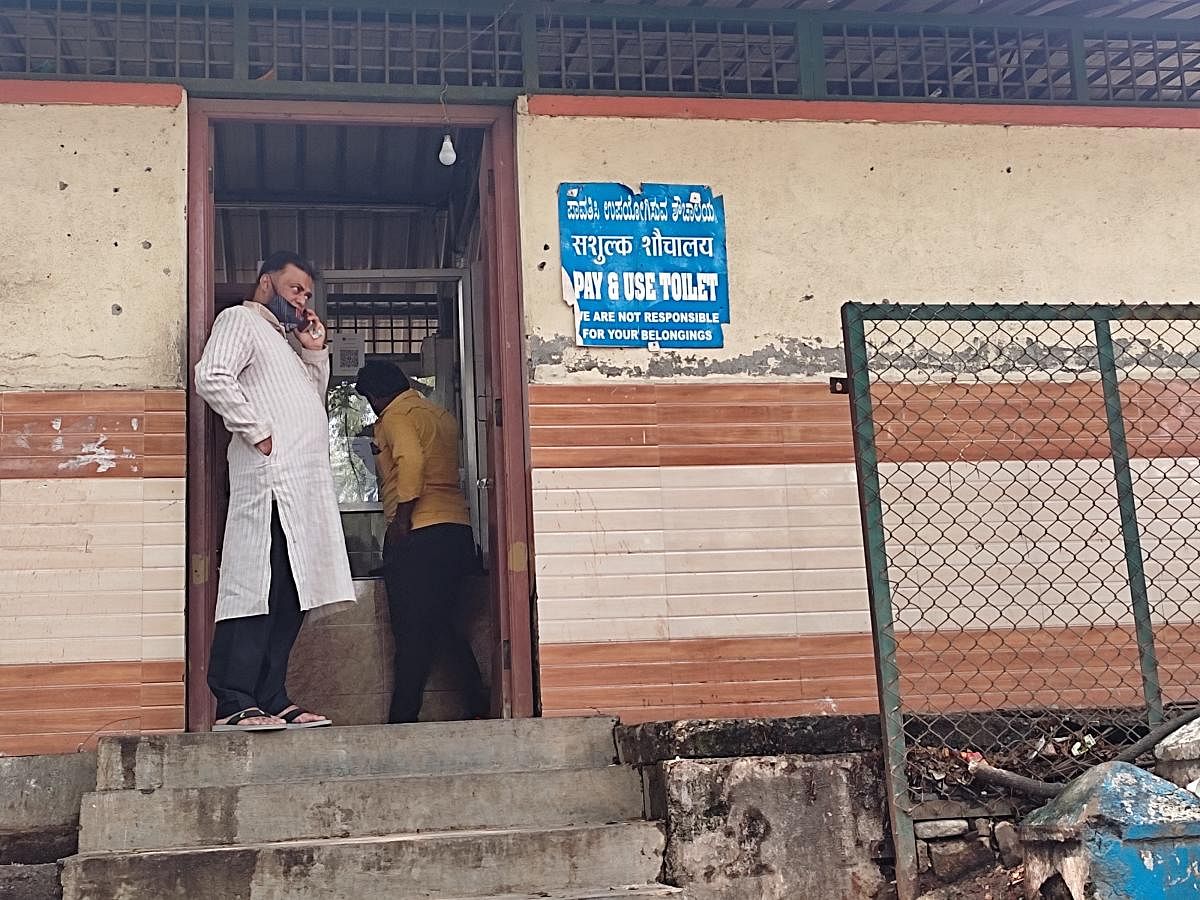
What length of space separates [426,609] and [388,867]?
2.10 m

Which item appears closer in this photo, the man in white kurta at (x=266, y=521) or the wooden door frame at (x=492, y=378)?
the man in white kurta at (x=266, y=521)

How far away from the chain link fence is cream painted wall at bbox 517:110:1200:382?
25 cm

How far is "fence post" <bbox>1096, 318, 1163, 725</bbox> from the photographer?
13.6 ft

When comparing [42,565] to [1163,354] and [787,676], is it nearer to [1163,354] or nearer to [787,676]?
[787,676]

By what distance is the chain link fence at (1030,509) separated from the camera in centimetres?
548

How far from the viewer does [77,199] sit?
5277 mm

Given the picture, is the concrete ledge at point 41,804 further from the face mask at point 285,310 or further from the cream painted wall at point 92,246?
the face mask at point 285,310

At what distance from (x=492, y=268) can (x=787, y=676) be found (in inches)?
82.6

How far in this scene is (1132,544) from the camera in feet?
13.6

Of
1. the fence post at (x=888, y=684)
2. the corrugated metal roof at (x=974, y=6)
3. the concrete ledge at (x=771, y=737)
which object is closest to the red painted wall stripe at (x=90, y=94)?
the corrugated metal roof at (x=974, y=6)

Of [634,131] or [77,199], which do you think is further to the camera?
[634,131]

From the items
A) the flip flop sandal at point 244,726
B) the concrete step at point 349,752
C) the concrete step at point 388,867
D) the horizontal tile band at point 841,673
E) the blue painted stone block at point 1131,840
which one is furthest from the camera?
the horizontal tile band at point 841,673

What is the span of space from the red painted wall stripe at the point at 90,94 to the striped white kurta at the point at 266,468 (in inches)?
42.2

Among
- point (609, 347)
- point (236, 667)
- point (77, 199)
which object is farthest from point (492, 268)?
point (236, 667)
